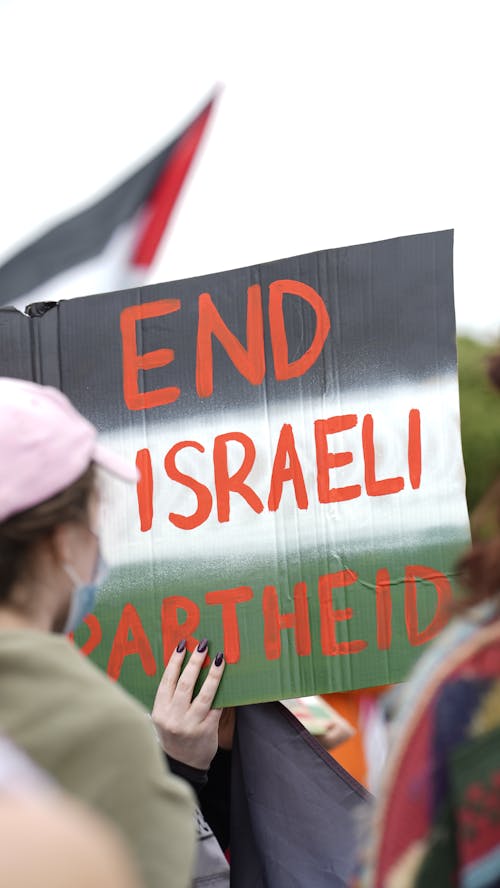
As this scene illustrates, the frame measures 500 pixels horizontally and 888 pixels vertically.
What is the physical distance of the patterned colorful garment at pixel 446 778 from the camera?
808mm

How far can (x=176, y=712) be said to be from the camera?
1.92m

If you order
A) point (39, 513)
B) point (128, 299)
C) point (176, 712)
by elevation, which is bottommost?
point (176, 712)

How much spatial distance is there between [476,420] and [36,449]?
1015mm

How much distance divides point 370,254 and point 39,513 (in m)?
1.03

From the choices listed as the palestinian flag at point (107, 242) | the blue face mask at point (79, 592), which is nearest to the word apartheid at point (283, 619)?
the blue face mask at point (79, 592)

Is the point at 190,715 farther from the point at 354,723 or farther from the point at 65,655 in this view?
the point at 65,655

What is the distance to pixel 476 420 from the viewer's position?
1.88 metres

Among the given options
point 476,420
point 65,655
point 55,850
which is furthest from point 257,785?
point 55,850

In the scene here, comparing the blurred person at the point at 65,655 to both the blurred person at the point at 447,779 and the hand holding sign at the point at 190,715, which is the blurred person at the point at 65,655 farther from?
the hand holding sign at the point at 190,715

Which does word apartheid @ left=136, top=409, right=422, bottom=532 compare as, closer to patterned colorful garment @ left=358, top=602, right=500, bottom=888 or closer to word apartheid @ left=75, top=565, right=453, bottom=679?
word apartheid @ left=75, top=565, right=453, bottom=679

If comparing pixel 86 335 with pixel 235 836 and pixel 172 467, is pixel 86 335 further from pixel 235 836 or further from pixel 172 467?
pixel 235 836

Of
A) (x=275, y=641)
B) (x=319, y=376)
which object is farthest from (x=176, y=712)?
(x=319, y=376)

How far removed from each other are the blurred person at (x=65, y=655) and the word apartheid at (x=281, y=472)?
2.59ft

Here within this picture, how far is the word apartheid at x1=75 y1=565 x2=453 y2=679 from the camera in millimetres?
1839
